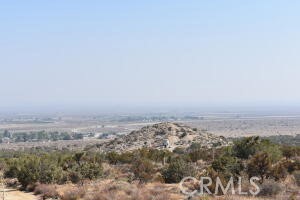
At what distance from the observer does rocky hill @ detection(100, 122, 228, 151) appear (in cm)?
5265

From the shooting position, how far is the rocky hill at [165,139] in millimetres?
Answer: 52650

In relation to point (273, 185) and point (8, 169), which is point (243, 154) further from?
point (8, 169)

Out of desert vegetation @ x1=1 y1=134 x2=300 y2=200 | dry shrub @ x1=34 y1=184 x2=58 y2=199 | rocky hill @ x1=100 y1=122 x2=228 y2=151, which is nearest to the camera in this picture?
desert vegetation @ x1=1 y1=134 x2=300 y2=200

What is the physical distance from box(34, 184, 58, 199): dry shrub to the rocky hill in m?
28.4

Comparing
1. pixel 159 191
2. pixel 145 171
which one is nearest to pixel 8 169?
pixel 145 171

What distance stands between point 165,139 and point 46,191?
33.4 m

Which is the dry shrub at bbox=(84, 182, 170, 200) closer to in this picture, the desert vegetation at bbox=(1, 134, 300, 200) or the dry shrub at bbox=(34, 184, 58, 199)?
the desert vegetation at bbox=(1, 134, 300, 200)

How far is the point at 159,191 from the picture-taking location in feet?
61.1

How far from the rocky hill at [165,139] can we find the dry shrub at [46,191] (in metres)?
28.4

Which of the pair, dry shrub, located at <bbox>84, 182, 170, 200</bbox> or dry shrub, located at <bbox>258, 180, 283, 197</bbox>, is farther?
dry shrub, located at <bbox>258, 180, 283, 197</bbox>

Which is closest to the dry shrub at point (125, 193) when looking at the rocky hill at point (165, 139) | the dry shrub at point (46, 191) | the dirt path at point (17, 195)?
the dry shrub at point (46, 191)

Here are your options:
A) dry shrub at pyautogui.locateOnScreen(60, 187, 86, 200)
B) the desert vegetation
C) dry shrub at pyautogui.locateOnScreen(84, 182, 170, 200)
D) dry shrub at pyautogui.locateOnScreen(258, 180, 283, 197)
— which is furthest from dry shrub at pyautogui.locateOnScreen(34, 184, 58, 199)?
dry shrub at pyautogui.locateOnScreen(258, 180, 283, 197)

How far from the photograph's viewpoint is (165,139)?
178 ft

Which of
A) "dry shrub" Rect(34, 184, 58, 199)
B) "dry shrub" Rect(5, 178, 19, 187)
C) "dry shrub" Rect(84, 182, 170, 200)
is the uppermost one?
"dry shrub" Rect(84, 182, 170, 200)
